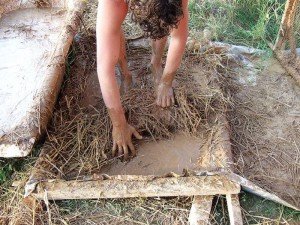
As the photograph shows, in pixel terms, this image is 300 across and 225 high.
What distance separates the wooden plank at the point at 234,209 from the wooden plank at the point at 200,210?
0.09 metres

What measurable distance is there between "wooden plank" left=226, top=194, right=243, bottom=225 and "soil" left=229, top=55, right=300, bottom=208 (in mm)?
242

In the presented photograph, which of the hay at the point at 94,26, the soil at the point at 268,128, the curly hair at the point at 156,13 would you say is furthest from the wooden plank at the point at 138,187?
the hay at the point at 94,26

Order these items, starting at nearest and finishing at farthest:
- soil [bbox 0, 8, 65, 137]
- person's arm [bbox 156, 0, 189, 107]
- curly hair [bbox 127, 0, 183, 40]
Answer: curly hair [bbox 127, 0, 183, 40] → person's arm [bbox 156, 0, 189, 107] → soil [bbox 0, 8, 65, 137]

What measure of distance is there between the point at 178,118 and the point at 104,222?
2.44 feet

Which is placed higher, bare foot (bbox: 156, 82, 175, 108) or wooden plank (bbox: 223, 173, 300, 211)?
bare foot (bbox: 156, 82, 175, 108)

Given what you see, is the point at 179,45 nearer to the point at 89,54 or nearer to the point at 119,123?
the point at 119,123

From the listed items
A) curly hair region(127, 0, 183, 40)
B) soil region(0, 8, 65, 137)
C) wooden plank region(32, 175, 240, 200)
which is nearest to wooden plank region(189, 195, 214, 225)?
wooden plank region(32, 175, 240, 200)

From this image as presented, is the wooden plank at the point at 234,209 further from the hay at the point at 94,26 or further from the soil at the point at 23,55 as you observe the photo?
the hay at the point at 94,26

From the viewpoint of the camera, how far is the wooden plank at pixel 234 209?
74.2 inches

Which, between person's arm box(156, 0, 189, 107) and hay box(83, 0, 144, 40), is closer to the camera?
person's arm box(156, 0, 189, 107)

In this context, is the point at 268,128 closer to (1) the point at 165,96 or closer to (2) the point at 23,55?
(1) the point at 165,96

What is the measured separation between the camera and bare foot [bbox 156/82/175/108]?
2363 mm

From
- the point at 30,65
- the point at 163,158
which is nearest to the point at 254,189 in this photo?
the point at 163,158

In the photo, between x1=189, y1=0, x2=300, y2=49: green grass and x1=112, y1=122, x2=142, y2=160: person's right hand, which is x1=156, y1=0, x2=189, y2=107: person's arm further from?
x1=189, y1=0, x2=300, y2=49: green grass
